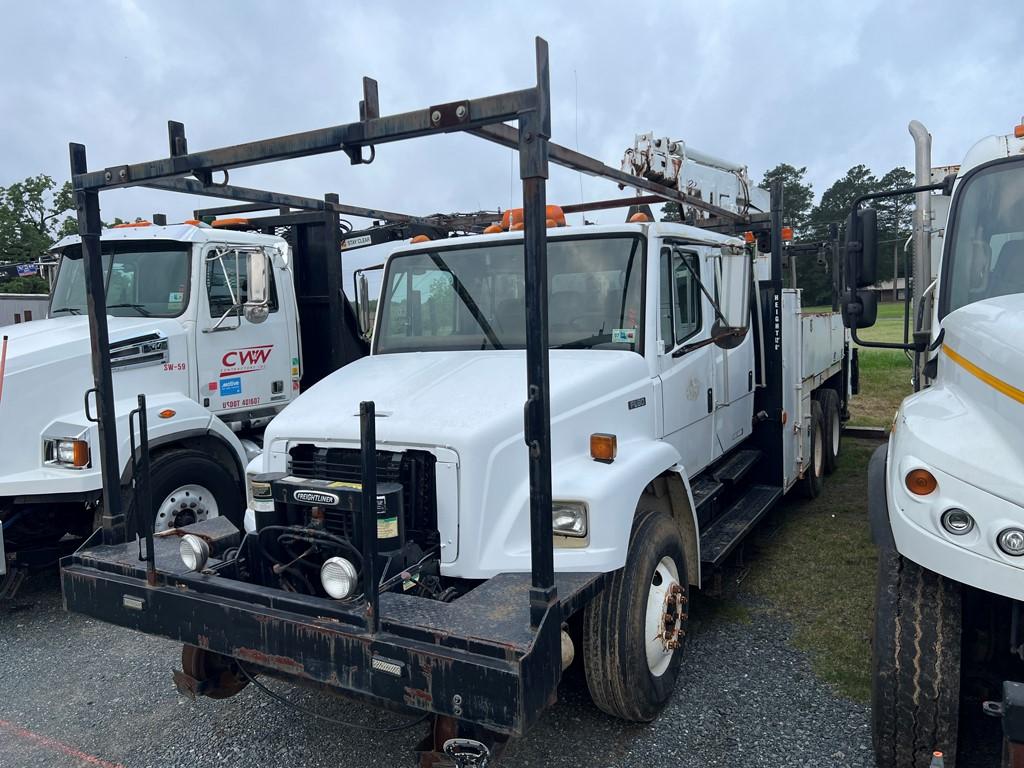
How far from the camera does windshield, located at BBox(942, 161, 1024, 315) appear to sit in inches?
133

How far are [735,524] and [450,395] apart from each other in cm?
240

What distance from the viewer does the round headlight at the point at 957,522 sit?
2471 millimetres

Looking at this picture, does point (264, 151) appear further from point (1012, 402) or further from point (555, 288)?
point (1012, 402)

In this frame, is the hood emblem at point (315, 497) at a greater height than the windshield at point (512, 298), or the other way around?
the windshield at point (512, 298)

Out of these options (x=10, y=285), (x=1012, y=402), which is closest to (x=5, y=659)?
(x=1012, y=402)

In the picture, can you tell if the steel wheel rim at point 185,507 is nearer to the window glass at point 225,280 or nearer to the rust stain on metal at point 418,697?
the window glass at point 225,280

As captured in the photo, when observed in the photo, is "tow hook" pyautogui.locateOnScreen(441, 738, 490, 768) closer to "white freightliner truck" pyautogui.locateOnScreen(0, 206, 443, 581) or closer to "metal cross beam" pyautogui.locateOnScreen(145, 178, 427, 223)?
"metal cross beam" pyautogui.locateOnScreen(145, 178, 427, 223)

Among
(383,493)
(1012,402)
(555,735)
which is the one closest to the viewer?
(1012,402)

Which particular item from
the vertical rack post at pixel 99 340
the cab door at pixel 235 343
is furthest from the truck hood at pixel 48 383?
the vertical rack post at pixel 99 340

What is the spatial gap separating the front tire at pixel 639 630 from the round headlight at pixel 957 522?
120 cm

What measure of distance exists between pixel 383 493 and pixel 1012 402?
7.16 feet

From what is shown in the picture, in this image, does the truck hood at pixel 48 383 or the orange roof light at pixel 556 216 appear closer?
the orange roof light at pixel 556 216

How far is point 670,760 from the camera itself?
319 centimetres

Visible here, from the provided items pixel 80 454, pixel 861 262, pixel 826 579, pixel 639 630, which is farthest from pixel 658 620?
pixel 80 454
